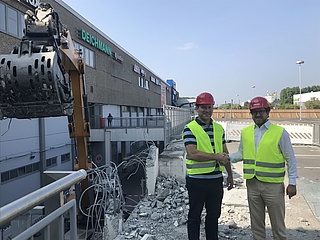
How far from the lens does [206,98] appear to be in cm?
362

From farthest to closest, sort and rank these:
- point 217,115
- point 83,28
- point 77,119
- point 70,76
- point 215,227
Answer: point 217,115
point 83,28
point 77,119
point 70,76
point 215,227

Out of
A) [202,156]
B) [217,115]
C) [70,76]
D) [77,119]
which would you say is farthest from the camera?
[217,115]

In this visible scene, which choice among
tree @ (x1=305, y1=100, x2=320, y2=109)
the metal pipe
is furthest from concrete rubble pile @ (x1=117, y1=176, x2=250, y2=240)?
tree @ (x1=305, y1=100, x2=320, y2=109)

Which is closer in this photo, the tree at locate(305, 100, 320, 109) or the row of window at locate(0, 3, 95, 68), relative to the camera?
the row of window at locate(0, 3, 95, 68)

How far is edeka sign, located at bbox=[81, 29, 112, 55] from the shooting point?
63.2 ft

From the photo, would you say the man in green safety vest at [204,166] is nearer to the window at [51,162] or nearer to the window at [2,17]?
the window at [2,17]

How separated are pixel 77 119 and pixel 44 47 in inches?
132

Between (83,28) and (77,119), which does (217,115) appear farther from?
(77,119)

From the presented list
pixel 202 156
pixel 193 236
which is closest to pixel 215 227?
pixel 193 236

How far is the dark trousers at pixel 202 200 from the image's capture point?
11.5ft

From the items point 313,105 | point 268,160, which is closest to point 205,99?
point 268,160

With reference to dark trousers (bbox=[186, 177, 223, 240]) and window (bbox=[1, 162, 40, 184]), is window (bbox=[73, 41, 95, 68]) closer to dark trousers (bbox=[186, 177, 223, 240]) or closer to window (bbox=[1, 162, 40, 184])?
window (bbox=[1, 162, 40, 184])

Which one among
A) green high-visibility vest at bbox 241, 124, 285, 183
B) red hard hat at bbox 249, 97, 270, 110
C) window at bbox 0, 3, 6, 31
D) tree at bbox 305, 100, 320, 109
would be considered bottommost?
green high-visibility vest at bbox 241, 124, 285, 183

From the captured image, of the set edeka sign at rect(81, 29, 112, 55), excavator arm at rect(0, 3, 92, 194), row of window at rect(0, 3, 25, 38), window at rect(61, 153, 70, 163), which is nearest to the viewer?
excavator arm at rect(0, 3, 92, 194)
